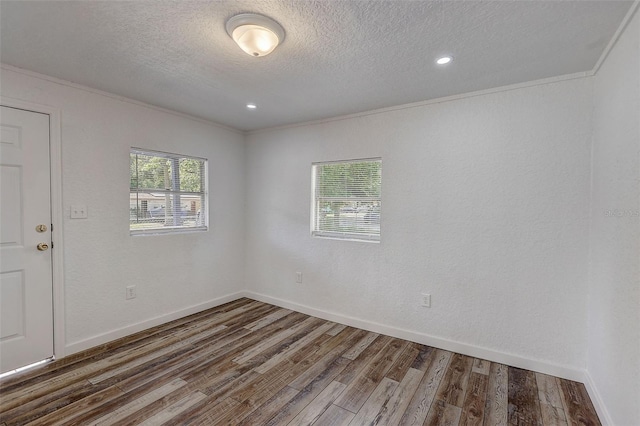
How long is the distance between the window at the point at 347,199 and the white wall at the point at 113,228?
4.56 feet

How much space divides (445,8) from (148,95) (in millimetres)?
2627

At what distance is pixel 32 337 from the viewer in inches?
93.6

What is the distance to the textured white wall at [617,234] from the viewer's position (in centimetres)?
148

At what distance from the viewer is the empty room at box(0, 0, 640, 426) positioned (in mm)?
1682

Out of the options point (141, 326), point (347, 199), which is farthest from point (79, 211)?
point (347, 199)

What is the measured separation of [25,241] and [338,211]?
112 inches

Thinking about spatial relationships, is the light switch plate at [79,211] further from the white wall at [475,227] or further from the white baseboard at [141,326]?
the white wall at [475,227]

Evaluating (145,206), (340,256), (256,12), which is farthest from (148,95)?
(340,256)

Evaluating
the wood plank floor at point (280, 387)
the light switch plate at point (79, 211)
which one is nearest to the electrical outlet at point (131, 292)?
the wood plank floor at point (280, 387)

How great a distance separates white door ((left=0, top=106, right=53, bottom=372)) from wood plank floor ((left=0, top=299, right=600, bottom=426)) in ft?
0.83

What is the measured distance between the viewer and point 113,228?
9.32ft

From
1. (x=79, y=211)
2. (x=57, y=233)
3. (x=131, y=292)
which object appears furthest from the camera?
(x=131, y=292)

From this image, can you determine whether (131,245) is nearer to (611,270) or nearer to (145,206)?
(145,206)

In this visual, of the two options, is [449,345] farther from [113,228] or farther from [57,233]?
[57,233]
